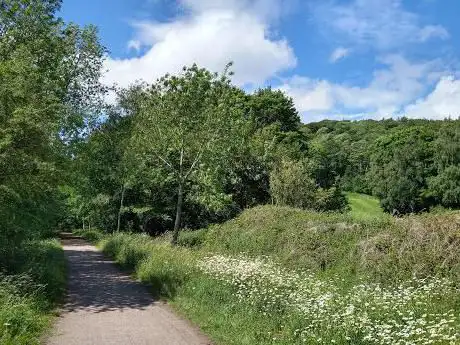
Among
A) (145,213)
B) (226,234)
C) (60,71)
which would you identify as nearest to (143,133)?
(60,71)

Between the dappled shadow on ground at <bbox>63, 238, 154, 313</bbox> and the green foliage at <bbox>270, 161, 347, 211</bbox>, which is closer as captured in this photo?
the dappled shadow on ground at <bbox>63, 238, 154, 313</bbox>

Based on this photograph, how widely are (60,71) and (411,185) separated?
186 ft

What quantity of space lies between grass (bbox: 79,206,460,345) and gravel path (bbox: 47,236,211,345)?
492 millimetres

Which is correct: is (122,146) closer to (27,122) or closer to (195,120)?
(195,120)

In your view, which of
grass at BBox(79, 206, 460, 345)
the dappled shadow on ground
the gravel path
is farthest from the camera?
the dappled shadow on ground

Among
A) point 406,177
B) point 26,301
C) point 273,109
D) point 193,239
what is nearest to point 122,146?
point 193,239

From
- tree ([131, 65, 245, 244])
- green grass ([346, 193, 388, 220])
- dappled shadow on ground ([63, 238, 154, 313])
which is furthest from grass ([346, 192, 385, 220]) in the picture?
dappled shadow on ground ([63, 238, 154, 313])

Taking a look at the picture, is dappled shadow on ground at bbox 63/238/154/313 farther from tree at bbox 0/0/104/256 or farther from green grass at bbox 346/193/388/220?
green grass at bbox 346/193/388/220

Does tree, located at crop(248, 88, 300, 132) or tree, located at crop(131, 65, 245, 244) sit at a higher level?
tree, located at crop(248, 88, 300, 132)

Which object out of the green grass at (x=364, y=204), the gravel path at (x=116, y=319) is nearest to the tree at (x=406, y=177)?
the green grass at (x=364, y=204)

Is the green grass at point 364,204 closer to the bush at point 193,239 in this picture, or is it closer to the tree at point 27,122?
the bush at point 193,239

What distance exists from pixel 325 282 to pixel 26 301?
7115mm

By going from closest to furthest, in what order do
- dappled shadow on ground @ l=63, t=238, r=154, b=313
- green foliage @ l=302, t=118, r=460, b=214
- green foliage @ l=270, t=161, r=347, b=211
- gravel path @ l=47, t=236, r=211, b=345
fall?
1. gravel path @ l=47, t=236, r=211, b=345
2. dappled shadow on ground @ l=63, t=238, r=154, b=313
3. green foliage @ l=270, t=161, r=347, b=211
4. green foliage @ l=302, t=118, r=460, b=214

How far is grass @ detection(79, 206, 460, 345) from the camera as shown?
8062 mm
